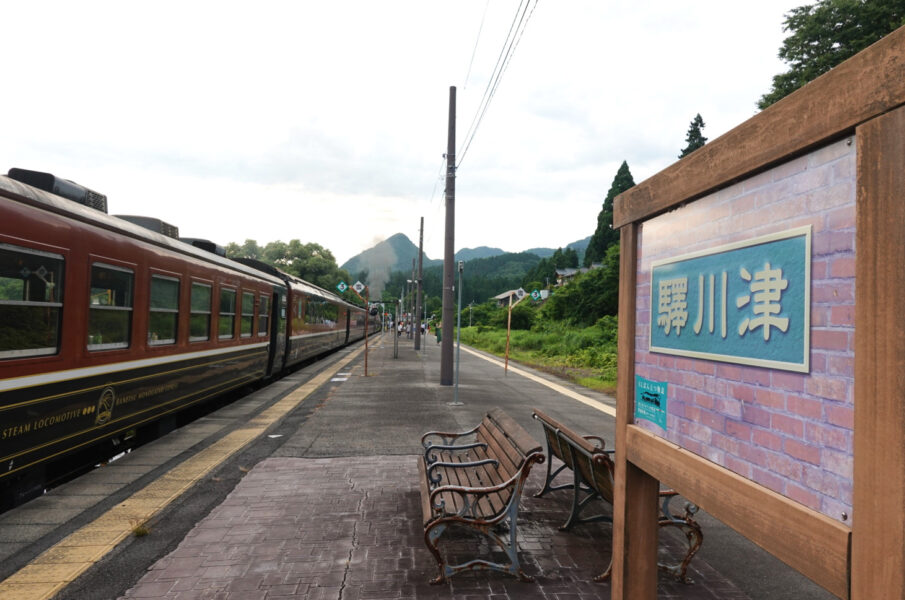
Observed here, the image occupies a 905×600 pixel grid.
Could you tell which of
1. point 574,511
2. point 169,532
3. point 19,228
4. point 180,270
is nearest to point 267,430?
point 180,270

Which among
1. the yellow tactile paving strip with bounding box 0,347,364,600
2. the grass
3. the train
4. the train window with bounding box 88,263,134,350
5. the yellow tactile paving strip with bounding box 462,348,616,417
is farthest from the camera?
the grass

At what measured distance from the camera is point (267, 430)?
26.0ft

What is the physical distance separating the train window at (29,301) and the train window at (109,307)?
0.53m

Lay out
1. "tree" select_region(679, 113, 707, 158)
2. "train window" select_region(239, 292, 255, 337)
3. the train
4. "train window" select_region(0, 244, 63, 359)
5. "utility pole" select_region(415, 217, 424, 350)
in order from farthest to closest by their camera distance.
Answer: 1. "tree" select_region(679, 113, 707, 158)
2. "utility pole" select_region(415, 217, 424, 350)
3. "train window" select_region(239, 292, 255, 337)
4. the train
5. "train window" select_region(0, 244, 63, 359)

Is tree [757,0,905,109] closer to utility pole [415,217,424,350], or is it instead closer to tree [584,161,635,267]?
utility pole [415,217,424,350]

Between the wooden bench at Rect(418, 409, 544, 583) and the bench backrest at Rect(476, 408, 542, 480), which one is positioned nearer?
the wooden bench at Rect(418, 409, 544, 583)

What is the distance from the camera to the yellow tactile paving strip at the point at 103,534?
11.2 feet

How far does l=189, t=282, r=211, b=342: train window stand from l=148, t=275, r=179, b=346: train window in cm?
58

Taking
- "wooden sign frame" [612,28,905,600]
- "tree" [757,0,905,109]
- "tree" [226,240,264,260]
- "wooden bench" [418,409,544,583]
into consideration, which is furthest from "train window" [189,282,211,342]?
"tree" [226,240,264,260]

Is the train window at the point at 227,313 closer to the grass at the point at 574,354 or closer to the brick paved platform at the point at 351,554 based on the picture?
the brick paved platform at the point at 351,554

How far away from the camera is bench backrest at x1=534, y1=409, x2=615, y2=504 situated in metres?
3.77

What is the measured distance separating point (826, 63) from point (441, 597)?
28.9 meters

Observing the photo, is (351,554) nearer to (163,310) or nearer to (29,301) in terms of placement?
(29,301)

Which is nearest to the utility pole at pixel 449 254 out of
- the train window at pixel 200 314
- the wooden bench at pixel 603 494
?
the train window at pixel 200 314
